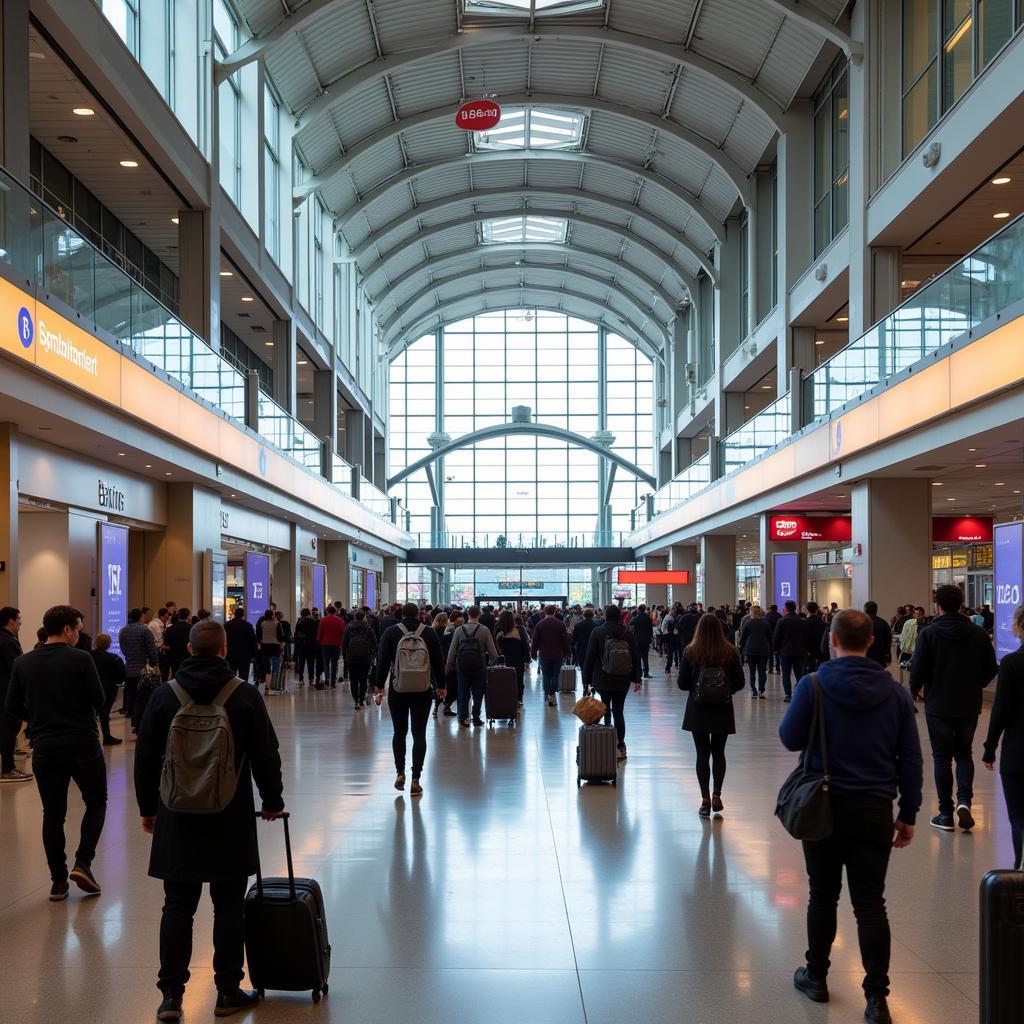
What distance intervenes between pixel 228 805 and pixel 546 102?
28834mm

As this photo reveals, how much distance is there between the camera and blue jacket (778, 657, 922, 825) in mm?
4711

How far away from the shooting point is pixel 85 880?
6.49 metres

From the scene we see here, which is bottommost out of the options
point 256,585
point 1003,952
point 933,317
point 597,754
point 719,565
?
point 597,754

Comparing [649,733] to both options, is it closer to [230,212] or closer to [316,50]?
[230,212]

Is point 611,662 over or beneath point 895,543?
beneath

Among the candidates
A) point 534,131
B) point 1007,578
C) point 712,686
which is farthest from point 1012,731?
point 534,131

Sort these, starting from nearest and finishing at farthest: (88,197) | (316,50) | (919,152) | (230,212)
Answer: (919,152) → (88,197) → (230,212) → (316,50)

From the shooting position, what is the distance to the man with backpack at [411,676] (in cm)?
965

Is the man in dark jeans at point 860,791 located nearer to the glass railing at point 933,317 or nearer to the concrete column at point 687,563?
the glass railing at point 933,317

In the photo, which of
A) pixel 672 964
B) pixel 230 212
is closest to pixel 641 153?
pixel 230 212

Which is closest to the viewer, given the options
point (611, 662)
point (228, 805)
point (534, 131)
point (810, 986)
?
point (228, 805)

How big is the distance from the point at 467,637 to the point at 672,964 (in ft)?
30.3

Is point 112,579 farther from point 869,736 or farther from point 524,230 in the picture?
point 524,230

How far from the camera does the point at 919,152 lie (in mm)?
17781
